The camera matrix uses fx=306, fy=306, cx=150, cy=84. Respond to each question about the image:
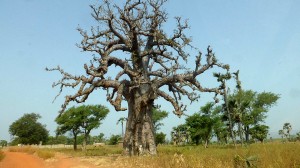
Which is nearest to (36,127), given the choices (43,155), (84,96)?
(43,155)

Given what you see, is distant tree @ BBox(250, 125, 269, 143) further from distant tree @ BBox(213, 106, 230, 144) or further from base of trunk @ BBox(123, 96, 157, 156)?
base of trunk @ BBox(123, 96, 157, 156)

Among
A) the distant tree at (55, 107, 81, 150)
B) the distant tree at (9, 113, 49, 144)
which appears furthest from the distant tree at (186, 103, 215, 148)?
the distant tree at (9, 113, 49, 144)

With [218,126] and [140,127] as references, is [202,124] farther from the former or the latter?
[140,127]

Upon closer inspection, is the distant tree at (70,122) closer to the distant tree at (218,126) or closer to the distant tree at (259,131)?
the distant tree at (218,126)

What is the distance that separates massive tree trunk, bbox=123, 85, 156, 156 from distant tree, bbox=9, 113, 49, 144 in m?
48.0

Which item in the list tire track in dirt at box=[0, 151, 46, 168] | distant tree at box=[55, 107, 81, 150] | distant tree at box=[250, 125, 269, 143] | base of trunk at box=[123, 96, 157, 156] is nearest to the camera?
tire track in dirt at box=[0, 151, 46, 168]

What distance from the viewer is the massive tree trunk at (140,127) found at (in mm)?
17531

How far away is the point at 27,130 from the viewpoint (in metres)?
60.2

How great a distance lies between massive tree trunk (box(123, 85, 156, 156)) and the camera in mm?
17531

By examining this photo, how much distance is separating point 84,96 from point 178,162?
28.7 ft

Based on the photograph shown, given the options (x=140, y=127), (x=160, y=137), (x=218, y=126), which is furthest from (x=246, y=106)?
(x=140, y=127)

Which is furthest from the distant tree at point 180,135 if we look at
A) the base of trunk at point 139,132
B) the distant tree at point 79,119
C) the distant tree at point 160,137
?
the base of trunk at point 139,132

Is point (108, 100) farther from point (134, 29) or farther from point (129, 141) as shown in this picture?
point (134, 29)

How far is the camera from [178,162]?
10109mm
